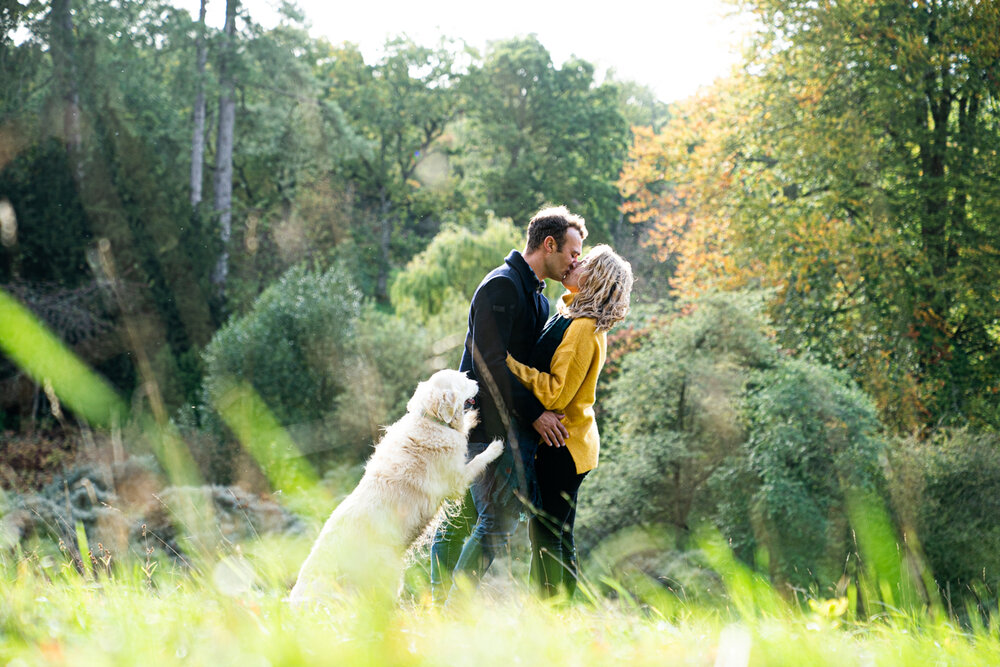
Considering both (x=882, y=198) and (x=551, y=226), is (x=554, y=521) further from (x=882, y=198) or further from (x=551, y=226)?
(x=882, y=198)

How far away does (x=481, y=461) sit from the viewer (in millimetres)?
3934

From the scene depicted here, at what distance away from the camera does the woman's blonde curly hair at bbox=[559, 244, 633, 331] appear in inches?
150

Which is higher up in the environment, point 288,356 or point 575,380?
point 575,380

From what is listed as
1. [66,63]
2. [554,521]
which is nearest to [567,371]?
[554,521]

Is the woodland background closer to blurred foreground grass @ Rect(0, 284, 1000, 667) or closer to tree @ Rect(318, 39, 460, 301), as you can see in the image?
blurred foreground grass @ Rect(0, 284, 1000, 667)

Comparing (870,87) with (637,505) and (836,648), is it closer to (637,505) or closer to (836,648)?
(637,505)

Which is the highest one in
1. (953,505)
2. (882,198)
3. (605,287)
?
(882,198)

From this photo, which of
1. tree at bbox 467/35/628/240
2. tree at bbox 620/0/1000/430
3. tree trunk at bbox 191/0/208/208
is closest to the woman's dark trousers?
tree at bbox 620/0/1000/430

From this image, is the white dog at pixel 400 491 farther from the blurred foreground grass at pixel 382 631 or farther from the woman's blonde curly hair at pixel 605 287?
the woman's blonde curly hair at pixel 605 287

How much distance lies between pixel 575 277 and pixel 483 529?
50.5 inches

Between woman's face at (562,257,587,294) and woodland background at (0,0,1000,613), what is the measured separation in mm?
2403

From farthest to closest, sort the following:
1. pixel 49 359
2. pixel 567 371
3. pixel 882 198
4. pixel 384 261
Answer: pixel 384 261 → pixel 49 359 → pixel 882 198 → pixel 567 371

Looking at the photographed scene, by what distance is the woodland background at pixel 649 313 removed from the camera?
871 centimetres

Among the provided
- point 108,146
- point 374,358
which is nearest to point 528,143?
point 108,146
